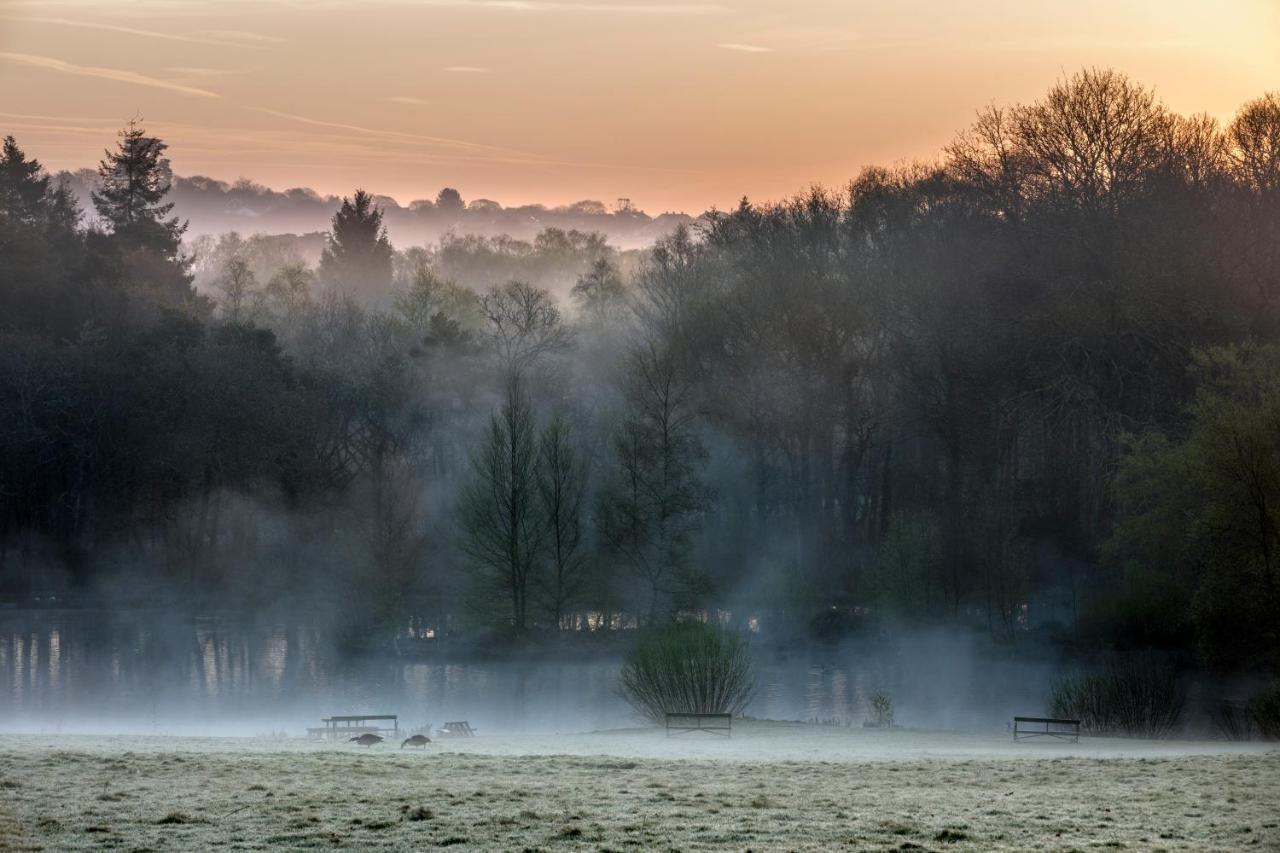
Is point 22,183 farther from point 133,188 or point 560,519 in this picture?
point 560,519

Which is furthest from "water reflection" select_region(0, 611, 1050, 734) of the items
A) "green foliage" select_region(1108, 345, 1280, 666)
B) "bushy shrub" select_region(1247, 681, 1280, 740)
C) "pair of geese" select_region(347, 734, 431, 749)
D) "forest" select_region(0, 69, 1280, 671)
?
"pair of geese" select_region(347, 734, 431, 749)

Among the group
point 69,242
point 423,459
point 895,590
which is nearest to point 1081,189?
point 895,590

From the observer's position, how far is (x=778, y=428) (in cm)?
5400

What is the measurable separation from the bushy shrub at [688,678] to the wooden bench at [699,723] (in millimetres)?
2057

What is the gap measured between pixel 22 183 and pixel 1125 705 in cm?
5642

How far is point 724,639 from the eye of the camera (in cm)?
3506

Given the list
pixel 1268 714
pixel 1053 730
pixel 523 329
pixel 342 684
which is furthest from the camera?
pixel 523 329

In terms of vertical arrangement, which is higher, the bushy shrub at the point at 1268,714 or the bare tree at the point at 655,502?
the bare tree at the point at 655,502

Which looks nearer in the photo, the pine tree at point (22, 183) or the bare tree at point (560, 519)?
the bare tree at point (560, 519)

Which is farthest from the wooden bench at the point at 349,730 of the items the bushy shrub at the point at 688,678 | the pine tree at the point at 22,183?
the pine tree at the point at 22,183

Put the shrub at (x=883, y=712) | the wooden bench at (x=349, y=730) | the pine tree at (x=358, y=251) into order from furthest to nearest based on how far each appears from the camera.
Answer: the pine tree at (x=358, y=251) → the shrub at (x=883, y=712) → the wooden bench at (x=349, y=730)

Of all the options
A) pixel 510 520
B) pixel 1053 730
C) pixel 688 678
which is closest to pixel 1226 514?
pixel 1053 730

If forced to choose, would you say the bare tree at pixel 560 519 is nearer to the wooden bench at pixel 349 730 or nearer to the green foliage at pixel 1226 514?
the wooden bench at pixel 349 730

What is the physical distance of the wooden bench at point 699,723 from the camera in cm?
2670
